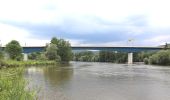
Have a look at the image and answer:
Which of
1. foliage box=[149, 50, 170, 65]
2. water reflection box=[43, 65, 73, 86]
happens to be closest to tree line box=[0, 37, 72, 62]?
foliage box=[149, 50, 170, 65]

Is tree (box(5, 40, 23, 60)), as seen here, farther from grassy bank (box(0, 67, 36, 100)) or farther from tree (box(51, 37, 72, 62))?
grassy bank (box(0, 67, 36, 100))

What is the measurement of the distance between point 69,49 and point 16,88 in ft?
385

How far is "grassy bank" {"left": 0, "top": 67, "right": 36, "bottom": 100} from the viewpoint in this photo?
10.5m

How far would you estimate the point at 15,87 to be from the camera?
1161cm

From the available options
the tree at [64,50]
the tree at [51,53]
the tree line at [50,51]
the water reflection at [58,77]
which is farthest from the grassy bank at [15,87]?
the tree at [64,50]

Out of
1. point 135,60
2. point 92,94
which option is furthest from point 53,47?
point 92,94

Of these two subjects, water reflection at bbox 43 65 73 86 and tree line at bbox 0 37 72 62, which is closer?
water reflection at bbox 43 65 73 86

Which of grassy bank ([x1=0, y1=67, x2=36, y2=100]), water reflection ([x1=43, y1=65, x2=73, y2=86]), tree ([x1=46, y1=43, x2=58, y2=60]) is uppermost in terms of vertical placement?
tree ([x1=46, y1=43, x2=58, y2=60])

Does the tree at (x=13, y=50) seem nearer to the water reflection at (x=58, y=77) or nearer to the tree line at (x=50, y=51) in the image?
the tree line at (x=50, y=51)

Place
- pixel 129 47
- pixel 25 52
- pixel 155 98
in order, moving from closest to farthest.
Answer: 1. pixel 155 98
2. pixel 25 52
3. pixel 129 47

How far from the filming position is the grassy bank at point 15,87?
34.5ft

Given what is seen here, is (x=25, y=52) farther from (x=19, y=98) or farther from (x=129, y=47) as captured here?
(x=19, y=98)

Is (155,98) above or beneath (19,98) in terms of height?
beneath

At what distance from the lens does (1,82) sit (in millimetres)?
14383
